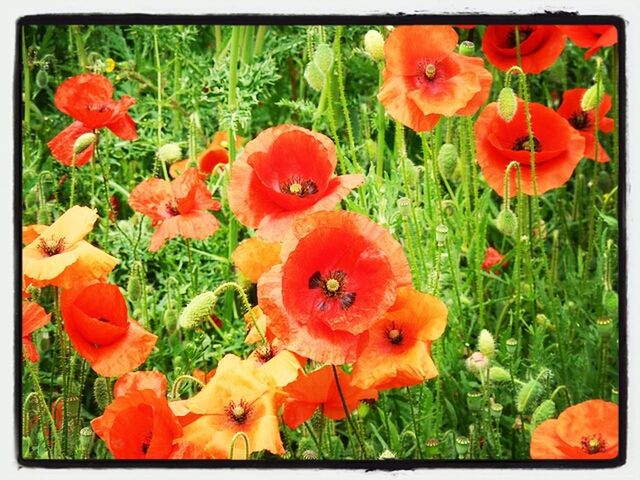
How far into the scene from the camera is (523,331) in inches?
67.9

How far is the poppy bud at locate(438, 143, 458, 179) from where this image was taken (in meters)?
1.67

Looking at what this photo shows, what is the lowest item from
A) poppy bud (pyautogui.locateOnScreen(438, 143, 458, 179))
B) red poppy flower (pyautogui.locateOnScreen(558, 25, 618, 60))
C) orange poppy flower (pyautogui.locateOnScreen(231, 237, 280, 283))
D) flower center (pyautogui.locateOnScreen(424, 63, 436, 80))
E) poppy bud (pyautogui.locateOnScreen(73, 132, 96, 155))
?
orange poppy flower (pyautogui.locateOnScreen(231, 237, 280, 283))

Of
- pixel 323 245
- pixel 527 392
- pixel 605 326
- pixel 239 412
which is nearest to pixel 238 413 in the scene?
pixel 239 412

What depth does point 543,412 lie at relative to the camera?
1.52 m

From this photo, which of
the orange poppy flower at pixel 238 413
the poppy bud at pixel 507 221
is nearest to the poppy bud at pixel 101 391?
the orange poppy flower at pixel 238 413

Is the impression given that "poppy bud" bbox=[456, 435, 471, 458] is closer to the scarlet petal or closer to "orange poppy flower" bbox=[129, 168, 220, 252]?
"orange poppy flower" bbox=[129, 168, 220, 252]

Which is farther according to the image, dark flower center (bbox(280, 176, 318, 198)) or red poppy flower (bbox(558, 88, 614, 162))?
red poppy flower (bbox(558, 88, 614, 162))

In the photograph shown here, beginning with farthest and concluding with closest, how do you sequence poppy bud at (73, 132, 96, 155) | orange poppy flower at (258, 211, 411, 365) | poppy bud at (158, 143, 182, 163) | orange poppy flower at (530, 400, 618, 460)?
poppy bud at (158, 143, 182, 163), poppy bud at (73, 132, 96, 155), orange poppy flower at (530, 400, 618, 460), orange poppy flower at (258, 211, 411, 365)

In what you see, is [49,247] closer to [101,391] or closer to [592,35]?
[101,391]

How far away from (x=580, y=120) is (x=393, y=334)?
16.5 inches

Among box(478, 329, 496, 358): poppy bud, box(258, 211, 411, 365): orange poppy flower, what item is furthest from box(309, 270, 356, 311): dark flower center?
box(478, 329, 496, 358): poppy bud

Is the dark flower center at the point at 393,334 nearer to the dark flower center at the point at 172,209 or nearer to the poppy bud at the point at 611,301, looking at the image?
the poppy bud at the point at 611,301

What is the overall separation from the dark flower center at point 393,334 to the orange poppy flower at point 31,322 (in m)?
0.43
